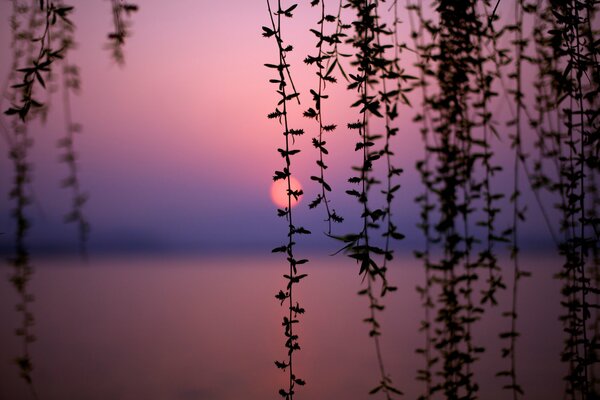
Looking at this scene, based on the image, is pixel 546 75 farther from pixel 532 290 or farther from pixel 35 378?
pixel 532 290

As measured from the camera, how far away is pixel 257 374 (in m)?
6.57

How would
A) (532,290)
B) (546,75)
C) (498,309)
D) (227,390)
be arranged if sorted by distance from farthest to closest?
(532,290), (498,309), (227,390), (546,75)

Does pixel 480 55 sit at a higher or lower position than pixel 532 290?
higher

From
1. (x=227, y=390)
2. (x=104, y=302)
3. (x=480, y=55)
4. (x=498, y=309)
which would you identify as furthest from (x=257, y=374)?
(x=104, y=302)

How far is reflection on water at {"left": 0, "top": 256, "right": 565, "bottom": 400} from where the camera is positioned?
609 centimetres

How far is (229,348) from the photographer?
813cm

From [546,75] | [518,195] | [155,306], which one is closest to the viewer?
[518,195]

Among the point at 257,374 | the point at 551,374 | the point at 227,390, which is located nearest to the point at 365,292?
the point at 227,390

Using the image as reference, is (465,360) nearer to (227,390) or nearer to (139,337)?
(227,390)

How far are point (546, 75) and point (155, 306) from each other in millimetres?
12044

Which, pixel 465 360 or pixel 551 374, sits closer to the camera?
pixel 465 360

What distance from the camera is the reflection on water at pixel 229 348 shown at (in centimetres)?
609

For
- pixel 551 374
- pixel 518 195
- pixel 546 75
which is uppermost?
pixel 546 75

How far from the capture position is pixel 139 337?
29.7 feet
